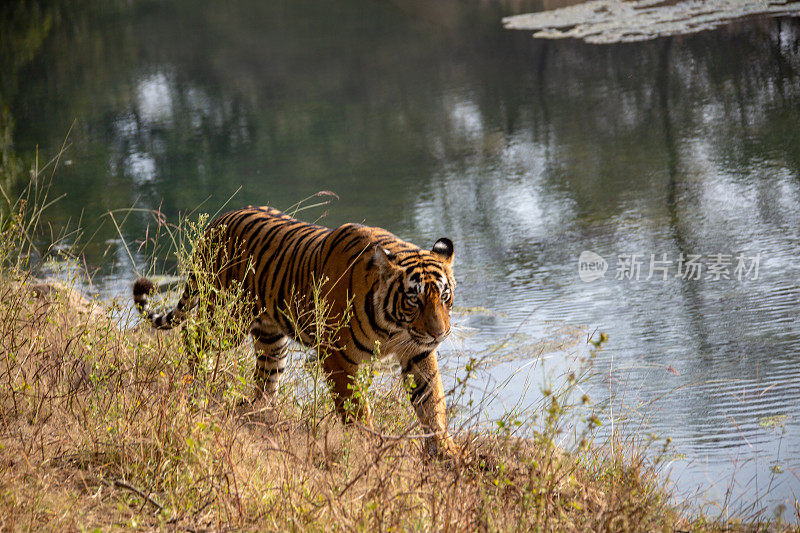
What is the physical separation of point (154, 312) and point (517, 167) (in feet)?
16.9

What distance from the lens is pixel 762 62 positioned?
10234 millimetres

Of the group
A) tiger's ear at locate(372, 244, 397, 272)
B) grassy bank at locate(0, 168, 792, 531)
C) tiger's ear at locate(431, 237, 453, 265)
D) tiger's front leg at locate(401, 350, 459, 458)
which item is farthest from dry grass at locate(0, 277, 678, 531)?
tiger's ear at locate(431, 237, 453, 265)

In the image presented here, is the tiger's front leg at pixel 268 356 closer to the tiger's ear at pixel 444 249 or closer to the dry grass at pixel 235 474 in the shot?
the dry grass at pixel 235 474

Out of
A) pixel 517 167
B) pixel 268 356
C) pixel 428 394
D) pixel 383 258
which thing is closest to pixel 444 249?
pixel 383 258

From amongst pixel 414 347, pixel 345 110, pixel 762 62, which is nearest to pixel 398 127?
pixel 345 110

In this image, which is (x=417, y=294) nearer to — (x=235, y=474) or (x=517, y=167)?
(x=235, y=474)

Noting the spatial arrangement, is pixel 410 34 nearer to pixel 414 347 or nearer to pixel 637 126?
pixel 637 126

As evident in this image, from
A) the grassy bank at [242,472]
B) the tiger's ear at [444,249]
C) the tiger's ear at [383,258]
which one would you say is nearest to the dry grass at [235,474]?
the grassy bank at [242,472]

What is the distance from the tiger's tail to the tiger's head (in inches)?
33.7

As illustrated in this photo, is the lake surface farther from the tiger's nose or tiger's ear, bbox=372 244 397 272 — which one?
tiger's ear, bbox=372 244 397 272

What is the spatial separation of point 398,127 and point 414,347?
7523 mm

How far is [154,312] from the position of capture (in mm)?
3434

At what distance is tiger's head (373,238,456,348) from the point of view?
269cm

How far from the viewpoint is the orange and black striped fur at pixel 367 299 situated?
8.95 ft
